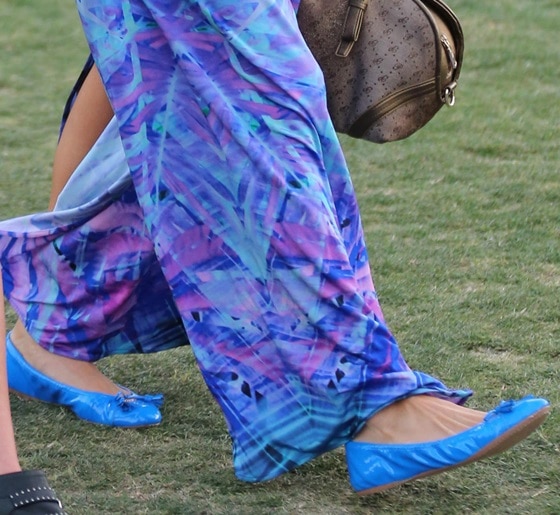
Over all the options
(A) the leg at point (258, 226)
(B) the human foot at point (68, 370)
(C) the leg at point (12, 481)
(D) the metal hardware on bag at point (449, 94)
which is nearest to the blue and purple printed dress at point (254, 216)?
(A) the leg at point (258, 226)

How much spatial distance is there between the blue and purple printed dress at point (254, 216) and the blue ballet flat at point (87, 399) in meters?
0.43

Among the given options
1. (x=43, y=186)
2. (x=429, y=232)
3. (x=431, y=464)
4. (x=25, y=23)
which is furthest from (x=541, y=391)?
(x=25, y=23)

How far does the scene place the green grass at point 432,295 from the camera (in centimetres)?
233

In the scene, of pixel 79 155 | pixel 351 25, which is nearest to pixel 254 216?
pixel 351 25

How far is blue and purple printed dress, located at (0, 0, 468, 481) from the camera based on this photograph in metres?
2.17

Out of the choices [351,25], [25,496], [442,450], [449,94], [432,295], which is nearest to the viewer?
[25,496]

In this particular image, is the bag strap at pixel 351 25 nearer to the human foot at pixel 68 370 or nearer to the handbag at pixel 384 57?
the handbag at pixel 384 57

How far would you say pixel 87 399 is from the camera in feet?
9.00

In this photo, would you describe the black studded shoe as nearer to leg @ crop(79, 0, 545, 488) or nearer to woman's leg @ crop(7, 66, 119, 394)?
leg @ crop(79, 0, 545, 488)

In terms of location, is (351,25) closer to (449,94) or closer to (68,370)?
(449,94)

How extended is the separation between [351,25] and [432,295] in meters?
1.23

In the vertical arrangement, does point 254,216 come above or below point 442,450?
above

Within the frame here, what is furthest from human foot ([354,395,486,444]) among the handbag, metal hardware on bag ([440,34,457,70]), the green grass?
metal hardware on bag ([440,34,457,70])

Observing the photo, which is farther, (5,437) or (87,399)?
(87,399)
